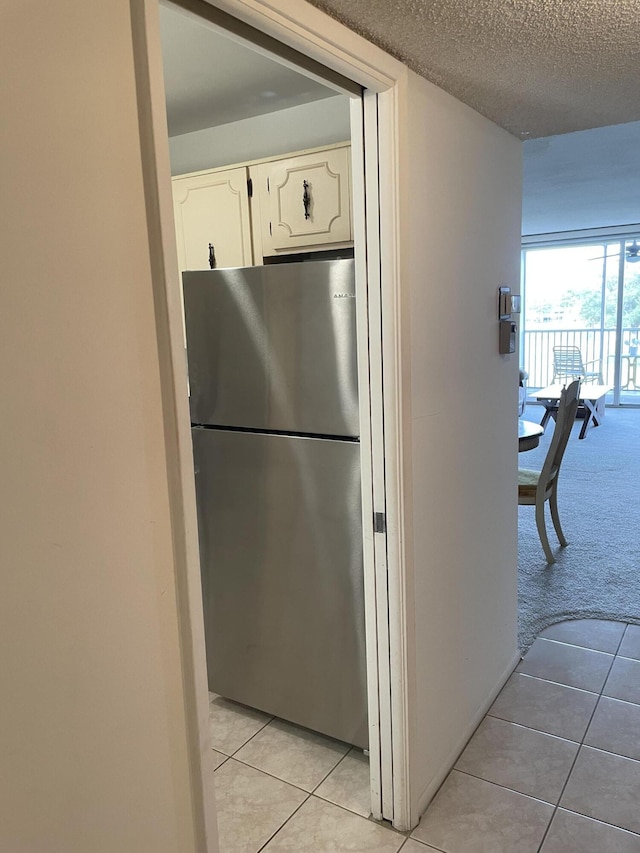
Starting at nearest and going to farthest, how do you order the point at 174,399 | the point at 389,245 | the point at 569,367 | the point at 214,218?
the point at 174,399 < the point at 389,245 < the point at 214,218 < the point at 569,367

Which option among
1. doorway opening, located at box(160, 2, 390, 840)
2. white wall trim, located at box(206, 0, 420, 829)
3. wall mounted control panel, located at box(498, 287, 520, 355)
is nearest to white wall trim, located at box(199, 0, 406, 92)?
white wall trim, located at box(206, 0, 420, 829)

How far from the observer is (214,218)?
95.7 inches

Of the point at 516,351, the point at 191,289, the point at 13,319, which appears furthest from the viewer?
the point at 516,351

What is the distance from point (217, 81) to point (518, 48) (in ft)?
3.94

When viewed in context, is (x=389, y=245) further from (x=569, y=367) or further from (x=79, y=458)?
(x=569, y=367)

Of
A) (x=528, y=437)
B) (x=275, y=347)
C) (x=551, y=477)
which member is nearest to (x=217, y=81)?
(x=275, y=347)

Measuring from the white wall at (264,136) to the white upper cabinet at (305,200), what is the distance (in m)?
0.33

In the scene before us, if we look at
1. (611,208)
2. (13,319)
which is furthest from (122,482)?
(611,208)

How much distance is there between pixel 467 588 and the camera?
7.06 ft

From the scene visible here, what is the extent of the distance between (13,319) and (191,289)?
1.51 m

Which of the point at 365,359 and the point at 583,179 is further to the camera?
the point at 583,179

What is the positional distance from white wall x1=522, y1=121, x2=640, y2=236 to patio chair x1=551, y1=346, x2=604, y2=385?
1.67 meters

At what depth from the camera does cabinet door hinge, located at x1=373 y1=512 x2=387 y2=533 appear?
174 cm

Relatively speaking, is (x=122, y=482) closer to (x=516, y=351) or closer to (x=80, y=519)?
(x=80, y=519)
